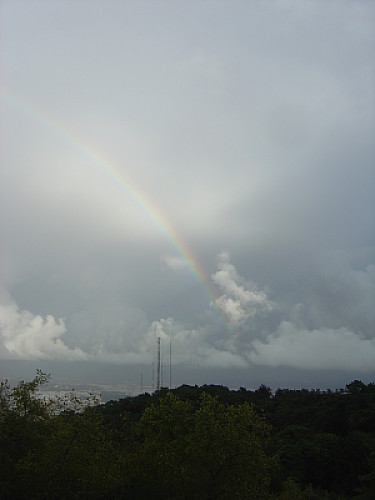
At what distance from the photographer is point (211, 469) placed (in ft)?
90.7

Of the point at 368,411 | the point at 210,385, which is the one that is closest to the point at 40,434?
the point at 368,411

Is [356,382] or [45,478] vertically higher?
[356,382]

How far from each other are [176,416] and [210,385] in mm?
115698

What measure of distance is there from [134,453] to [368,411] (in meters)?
63.8

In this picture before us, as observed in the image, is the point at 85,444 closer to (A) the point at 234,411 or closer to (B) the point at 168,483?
(B) the point at 168,483

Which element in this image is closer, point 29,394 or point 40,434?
point 40,434

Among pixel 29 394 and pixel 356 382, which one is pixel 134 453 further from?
pixel 356 382

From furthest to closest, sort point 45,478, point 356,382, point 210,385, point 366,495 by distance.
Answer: point 210,385 < point 356,382 < point 366,495 < point 45,478

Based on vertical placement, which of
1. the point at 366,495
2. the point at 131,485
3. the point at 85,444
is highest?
the point at 85,444

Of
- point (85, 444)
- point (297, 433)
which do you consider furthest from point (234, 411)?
point (297, 433)

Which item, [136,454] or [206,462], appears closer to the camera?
[206,462]

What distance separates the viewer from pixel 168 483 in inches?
1085

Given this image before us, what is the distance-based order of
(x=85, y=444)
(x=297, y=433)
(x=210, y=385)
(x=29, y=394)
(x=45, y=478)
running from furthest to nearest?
(x=210, y=385), (x=297, y=433), (x=29, y=394), (x=85, y=444), (x=45, y=478)

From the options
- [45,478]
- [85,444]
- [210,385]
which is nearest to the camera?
[45,478]
